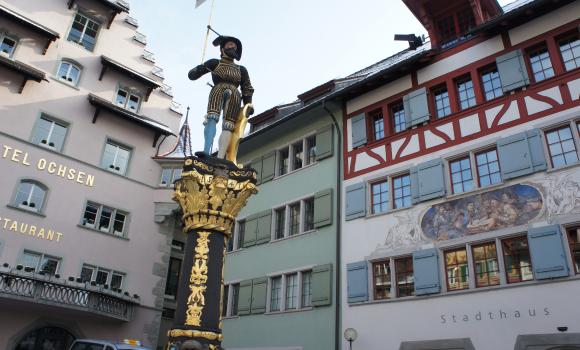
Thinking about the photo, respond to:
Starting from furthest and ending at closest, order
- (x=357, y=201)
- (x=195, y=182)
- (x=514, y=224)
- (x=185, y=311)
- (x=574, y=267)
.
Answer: (x=357, y=201)
(x=514, y=224)
(x=574, y=267)
(x=195, y=182)
(x=185, y=311)

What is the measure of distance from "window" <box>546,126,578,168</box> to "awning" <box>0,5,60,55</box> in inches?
805

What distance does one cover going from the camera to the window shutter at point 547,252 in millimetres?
12688

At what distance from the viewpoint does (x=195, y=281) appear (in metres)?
6.83

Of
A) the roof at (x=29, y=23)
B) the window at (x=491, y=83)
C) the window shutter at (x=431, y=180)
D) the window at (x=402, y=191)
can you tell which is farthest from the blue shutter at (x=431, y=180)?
the roof at (x=29, y=23)

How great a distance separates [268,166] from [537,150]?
38.3 feet

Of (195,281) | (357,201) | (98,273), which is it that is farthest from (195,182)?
(98,273)

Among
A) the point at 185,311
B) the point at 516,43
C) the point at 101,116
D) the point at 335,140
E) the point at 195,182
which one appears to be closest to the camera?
the point at 185,311

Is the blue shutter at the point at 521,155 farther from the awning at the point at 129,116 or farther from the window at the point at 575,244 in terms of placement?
the awning at the point at 129,116

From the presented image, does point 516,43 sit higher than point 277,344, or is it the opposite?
point 516,43

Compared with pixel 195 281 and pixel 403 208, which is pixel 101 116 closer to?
pixel 403 208

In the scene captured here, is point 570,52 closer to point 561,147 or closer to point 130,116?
point 561,147

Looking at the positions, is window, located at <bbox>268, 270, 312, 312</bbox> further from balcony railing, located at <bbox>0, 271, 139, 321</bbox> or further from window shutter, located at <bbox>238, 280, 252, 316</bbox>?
balcony railing, located at <bbox>0, 271, 139, 321</bbox>

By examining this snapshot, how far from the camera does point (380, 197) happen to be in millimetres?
17812

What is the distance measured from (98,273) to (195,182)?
17.6 m
